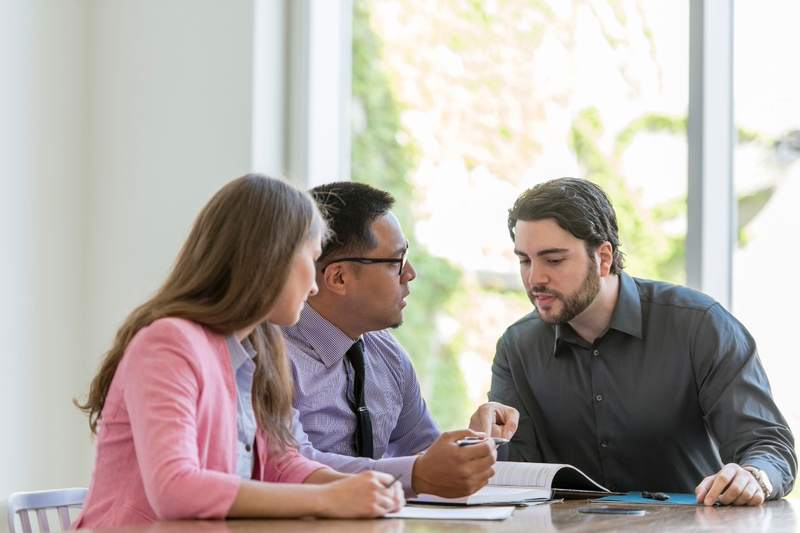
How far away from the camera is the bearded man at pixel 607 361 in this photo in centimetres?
258

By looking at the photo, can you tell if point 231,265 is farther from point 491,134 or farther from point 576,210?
point 491,134

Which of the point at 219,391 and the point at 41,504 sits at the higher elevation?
the point at 219,391

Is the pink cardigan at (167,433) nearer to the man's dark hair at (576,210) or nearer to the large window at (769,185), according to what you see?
the man's dark hair at (576,210)

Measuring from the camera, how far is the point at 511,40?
447 cm

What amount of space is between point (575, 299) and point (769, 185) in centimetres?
106

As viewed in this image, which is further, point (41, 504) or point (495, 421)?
point (495, 421)

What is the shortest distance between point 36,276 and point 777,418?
2.31m

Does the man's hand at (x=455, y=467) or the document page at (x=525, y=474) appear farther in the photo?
the document page at (x=525, y=474)

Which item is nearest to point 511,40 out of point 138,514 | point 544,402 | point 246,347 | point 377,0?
point 377,0

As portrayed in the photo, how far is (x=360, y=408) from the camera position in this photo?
7.95 ft

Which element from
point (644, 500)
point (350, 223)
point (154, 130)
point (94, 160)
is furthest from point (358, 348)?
point (94, 160)

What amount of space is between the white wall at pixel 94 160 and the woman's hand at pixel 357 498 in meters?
2.01

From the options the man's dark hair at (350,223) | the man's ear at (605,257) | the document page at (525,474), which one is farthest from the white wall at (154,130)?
the document page at (525,474)

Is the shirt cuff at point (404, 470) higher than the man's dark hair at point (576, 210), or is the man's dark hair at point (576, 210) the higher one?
the man's dark hair at point (576, 210)
